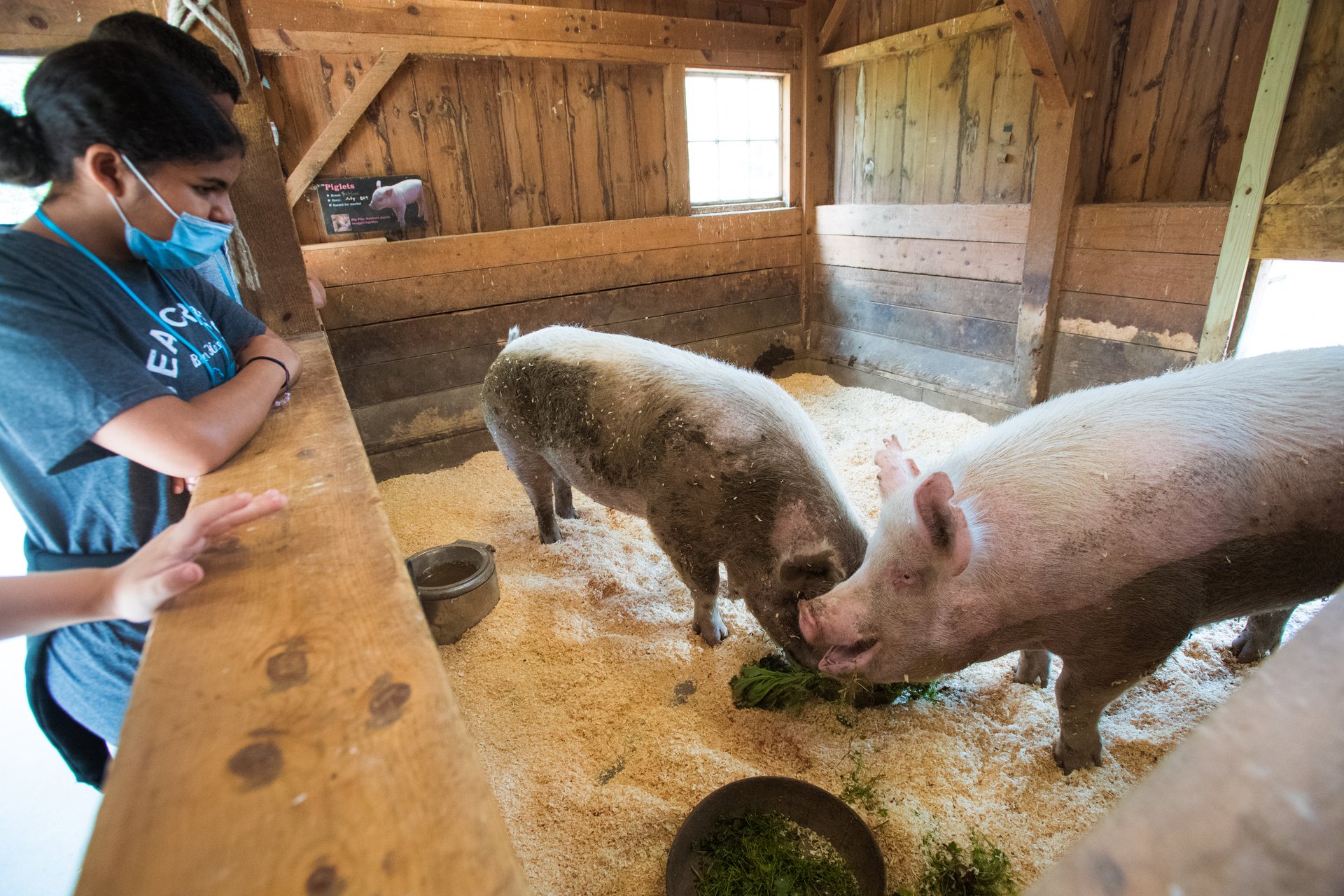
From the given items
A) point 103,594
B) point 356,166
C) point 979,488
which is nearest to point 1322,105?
point 979,488

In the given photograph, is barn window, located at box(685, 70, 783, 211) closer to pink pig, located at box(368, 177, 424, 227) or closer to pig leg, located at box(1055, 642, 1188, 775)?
pink pig, located at box(368, 177, 424, 227)

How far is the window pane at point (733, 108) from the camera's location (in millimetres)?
5281

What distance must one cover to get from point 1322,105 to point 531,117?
4.37 m

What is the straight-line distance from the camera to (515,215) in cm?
452

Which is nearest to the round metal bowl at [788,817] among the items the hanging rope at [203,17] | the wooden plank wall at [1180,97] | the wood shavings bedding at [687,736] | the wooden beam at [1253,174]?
the wood shavings bedding at [687,736]

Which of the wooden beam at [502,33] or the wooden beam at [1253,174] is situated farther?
the wooden beam at [502,33]

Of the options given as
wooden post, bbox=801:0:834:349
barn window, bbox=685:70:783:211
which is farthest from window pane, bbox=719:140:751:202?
wooden post, bbox=801:0:834:349

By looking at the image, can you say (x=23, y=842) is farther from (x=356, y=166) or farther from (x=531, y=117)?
(x=531, y=117)

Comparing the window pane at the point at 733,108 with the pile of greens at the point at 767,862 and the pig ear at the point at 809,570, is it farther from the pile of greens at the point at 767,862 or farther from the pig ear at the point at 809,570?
the pile of greens at the point at 767,862

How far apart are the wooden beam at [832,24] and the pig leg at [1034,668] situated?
5096 millimetres

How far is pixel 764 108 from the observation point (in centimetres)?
552

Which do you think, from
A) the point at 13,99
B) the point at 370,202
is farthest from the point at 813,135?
the point at 13,99

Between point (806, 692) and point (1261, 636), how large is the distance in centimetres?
181

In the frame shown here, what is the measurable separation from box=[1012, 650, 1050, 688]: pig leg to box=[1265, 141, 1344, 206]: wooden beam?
255 centimetres
